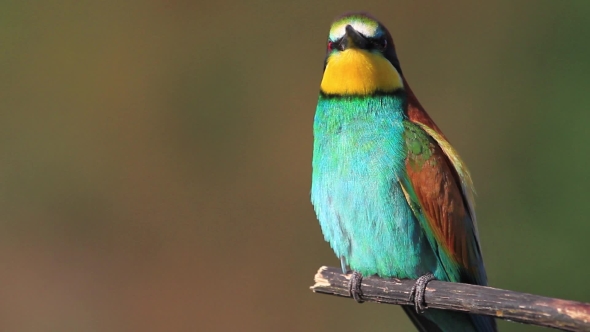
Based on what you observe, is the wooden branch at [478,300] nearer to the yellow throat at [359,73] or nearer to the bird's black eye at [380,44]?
the yellow throat at [359,73]

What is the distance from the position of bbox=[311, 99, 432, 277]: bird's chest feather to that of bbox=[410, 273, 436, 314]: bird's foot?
0.39 ft

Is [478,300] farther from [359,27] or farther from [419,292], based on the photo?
[359,27]

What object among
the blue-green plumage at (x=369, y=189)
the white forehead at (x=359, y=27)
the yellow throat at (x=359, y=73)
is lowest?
the blue-green plumage at (x=369, y=189)

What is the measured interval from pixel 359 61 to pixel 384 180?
28 cm

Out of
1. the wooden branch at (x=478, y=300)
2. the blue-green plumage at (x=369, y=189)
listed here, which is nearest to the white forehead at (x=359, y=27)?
the blue-green plumage at (x=369, y=189)

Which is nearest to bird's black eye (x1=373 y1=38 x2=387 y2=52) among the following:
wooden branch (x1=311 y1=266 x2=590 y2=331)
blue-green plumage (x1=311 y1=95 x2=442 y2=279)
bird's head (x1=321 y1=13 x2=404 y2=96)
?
bird's head (x1=321 y1=13 x2=404 y2=96)

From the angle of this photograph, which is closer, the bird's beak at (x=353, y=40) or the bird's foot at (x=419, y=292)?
the bird's foot at (x=419, y=292)

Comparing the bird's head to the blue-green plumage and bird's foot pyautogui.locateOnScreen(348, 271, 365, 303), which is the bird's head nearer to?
the blue-green plumage

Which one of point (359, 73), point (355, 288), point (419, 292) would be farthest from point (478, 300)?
→ point (359, 73)

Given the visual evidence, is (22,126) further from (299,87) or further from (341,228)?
(341,228)

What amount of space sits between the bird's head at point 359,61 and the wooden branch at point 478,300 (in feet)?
1.38

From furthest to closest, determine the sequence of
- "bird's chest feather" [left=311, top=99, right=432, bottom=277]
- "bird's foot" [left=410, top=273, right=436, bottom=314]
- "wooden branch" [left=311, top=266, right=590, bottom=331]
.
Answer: "bird's chest feather" [left=311, top=99, right=432, bottom=277] → "bird's foot" [left=410, top=273, right=436, bottom=314] → "wooden branch" [left=311, top=266, right=590, bottom=331]

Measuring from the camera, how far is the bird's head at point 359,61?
1.83 m

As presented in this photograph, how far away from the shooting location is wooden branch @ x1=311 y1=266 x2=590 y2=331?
1.25 metres
